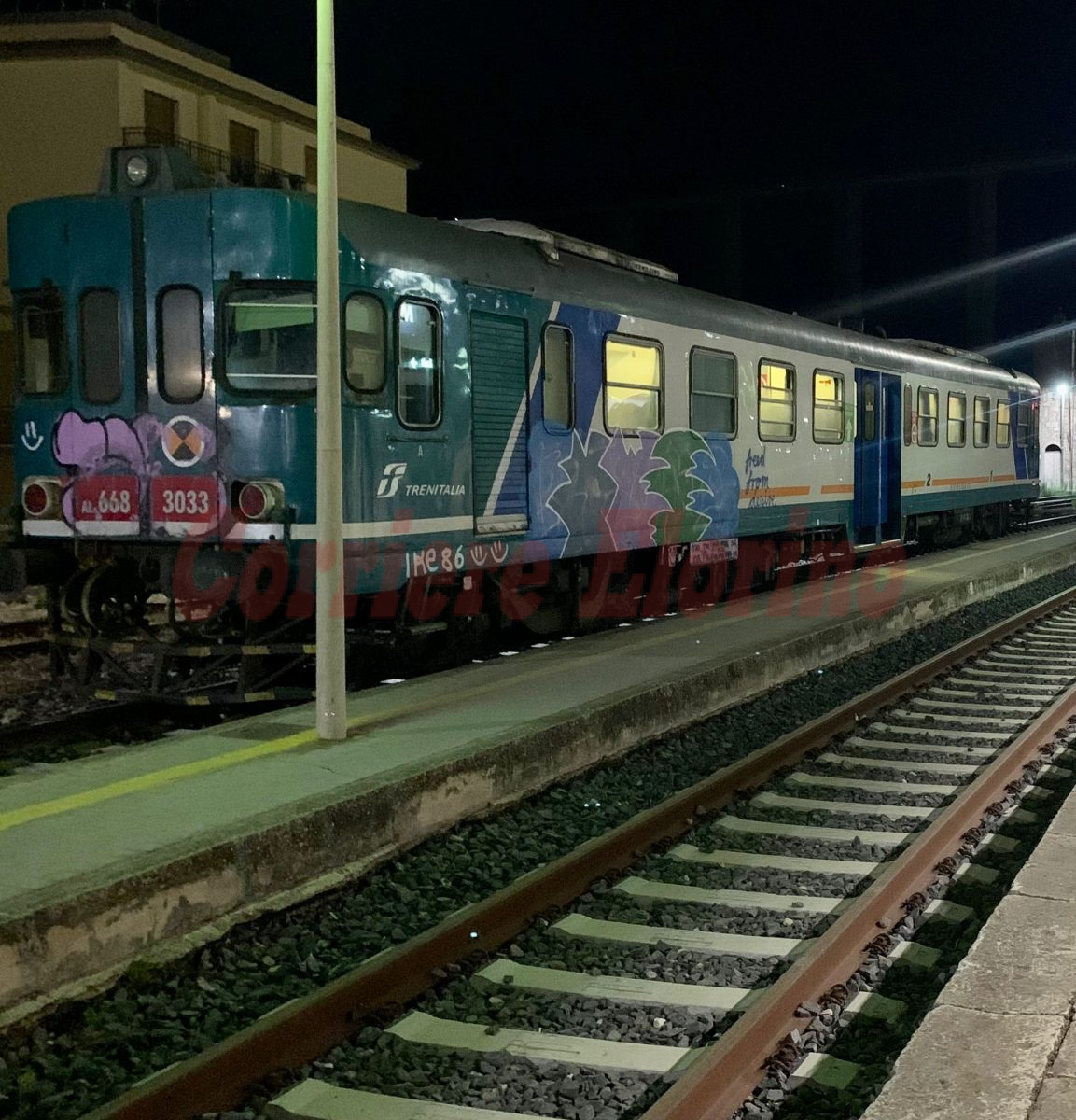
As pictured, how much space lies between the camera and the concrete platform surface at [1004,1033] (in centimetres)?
343

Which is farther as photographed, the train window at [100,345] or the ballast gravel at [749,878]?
the train window at [100,345]

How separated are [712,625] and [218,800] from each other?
22.8 feet

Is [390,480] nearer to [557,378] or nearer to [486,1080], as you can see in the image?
[557,378]

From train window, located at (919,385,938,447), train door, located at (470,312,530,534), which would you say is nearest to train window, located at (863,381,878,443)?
train window, located at (919,385,938,447)

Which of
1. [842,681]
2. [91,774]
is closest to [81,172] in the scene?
[842,681]

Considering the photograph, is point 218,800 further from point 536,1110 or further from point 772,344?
point 772,344

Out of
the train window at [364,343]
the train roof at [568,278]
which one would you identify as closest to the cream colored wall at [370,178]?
the train roof at [568,278]

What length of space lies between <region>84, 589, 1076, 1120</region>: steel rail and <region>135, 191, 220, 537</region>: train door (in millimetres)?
3509

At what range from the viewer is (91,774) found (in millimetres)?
6551

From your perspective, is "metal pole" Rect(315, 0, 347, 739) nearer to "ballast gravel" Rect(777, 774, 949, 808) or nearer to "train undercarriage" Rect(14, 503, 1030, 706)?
"train undercarriage" Rect(14, 503, 1030, 706)

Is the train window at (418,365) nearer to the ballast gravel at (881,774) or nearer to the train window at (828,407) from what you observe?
the ballast gravel at (881,774)

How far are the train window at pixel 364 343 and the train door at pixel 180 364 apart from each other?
2.82 ft

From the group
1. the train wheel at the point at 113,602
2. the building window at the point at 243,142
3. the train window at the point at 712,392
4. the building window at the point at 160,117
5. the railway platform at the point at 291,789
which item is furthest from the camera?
the building window at the point at 243,142

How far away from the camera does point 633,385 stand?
11.8 meters
